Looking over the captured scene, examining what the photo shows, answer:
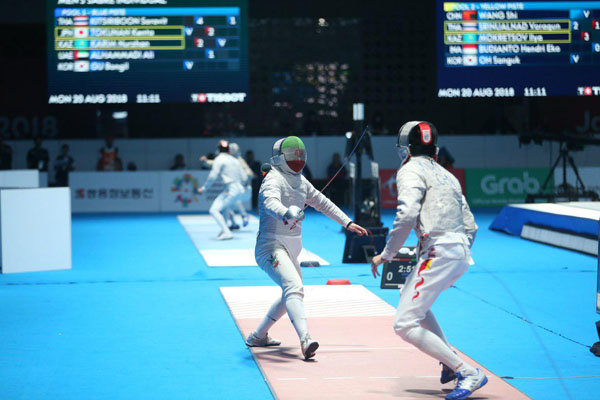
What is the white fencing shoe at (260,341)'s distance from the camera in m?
6.01

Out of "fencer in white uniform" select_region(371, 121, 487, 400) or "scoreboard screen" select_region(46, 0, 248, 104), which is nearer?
"fencer in white uniform" select_region(371, 121, 487, 400)

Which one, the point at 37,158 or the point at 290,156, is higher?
the point at 290,156

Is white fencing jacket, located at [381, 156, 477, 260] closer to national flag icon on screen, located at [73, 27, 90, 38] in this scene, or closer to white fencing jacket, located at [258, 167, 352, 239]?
white fencing jacket, located at [258, 167, 352, 239]

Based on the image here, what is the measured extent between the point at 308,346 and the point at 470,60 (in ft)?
30.5

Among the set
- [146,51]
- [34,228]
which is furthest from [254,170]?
[34,228]

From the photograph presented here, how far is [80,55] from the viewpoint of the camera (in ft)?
46.0

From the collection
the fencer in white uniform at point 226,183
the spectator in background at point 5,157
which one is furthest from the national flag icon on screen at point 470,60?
the spectator in background at point 5,157

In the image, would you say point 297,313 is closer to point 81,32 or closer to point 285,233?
point 285,233

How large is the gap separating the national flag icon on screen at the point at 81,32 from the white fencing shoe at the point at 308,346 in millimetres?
9924

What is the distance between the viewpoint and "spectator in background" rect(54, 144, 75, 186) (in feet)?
62.2

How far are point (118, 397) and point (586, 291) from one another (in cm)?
539

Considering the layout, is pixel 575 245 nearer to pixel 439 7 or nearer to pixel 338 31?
pixel 439 7

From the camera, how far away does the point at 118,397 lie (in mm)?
4777

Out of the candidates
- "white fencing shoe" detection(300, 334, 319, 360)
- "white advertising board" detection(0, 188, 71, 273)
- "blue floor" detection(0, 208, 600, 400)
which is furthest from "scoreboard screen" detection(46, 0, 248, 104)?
"white fencing shoe" detection(300, 334, 319, 360)
